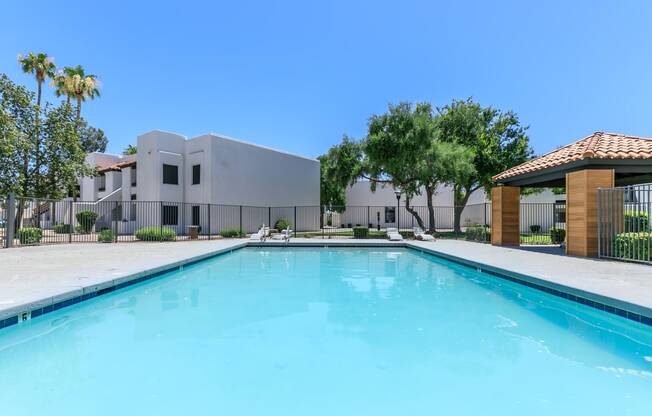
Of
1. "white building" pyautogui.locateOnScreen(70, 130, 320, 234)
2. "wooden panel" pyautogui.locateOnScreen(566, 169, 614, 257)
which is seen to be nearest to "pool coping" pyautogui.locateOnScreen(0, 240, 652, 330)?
"wooden panel" pyautogui.locateOnScreen(566, 169, 614, 257)

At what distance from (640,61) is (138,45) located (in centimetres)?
1983

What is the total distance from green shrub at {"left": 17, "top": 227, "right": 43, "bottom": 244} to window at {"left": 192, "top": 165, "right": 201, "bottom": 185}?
9333 mm

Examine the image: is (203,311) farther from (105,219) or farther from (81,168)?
(105,219)

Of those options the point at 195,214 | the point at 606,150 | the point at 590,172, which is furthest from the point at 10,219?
the point at 606,150

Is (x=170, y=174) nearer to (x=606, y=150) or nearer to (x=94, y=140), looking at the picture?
(x=606, y=150)

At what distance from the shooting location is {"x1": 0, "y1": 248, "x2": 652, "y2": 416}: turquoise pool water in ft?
9.45

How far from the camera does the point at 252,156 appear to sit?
23.8 metres

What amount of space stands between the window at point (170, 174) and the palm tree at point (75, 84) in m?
6.63

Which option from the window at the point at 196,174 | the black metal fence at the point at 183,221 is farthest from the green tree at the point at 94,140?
the window at the point at 196,174

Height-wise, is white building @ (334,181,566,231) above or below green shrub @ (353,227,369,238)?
above

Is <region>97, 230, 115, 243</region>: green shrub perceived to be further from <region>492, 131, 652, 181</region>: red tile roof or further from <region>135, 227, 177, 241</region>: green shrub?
<region>492, 131, 652, 181</region>: red tile roof

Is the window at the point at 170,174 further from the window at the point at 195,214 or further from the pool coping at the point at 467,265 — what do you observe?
the pool coping at the point at 467,265

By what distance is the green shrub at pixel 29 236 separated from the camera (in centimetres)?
1307

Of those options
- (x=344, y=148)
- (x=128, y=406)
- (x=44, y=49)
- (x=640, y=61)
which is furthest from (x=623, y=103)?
(x=44, y=49)
